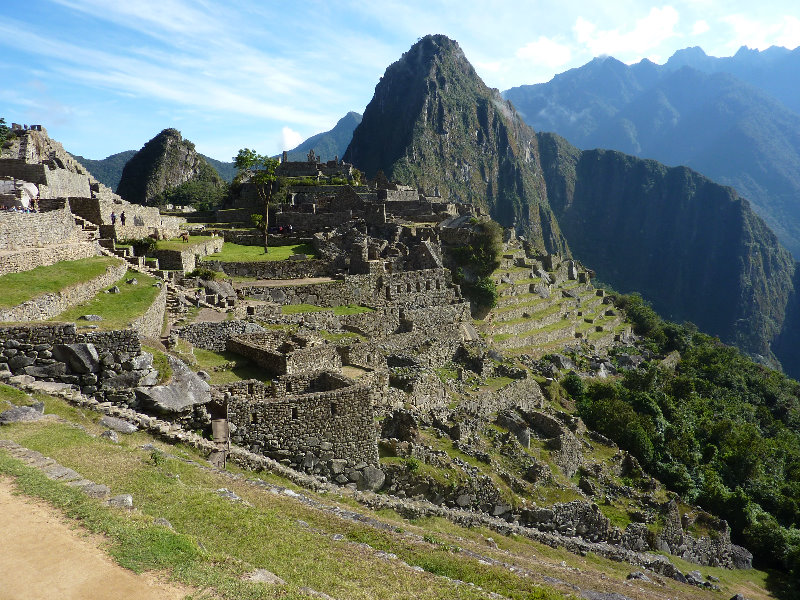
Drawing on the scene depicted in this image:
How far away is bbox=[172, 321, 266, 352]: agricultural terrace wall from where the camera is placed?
15.8m

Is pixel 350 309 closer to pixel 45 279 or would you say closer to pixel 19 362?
pixel 45 279

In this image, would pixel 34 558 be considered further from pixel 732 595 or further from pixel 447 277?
pixel 447 277

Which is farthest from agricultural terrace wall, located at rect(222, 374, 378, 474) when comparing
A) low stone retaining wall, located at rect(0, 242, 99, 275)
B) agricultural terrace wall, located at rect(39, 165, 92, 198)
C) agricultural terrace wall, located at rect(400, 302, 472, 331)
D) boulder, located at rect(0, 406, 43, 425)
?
agricultural terrace wall, located at rect(39, 165, 92, 198)

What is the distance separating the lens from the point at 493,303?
37.7 m

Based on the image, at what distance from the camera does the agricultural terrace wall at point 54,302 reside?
36.4ft

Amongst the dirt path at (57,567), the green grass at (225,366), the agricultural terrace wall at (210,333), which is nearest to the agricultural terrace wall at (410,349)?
the agricultural terrace wall at (210,333)

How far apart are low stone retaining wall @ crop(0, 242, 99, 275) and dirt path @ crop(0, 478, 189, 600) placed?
34.2ft

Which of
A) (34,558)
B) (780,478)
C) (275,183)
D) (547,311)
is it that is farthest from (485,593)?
(275,183)

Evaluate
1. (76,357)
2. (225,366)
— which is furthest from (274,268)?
(76,357)

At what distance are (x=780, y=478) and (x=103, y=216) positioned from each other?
42.9 m

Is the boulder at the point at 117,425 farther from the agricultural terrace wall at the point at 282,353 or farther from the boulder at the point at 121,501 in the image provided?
the agricultural terrace wall at the point at 282,353

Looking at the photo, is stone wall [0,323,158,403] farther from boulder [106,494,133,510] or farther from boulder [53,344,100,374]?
boulder [106,494,133,510]

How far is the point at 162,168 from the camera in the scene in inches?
3807

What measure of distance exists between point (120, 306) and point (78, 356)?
4.67 meters
